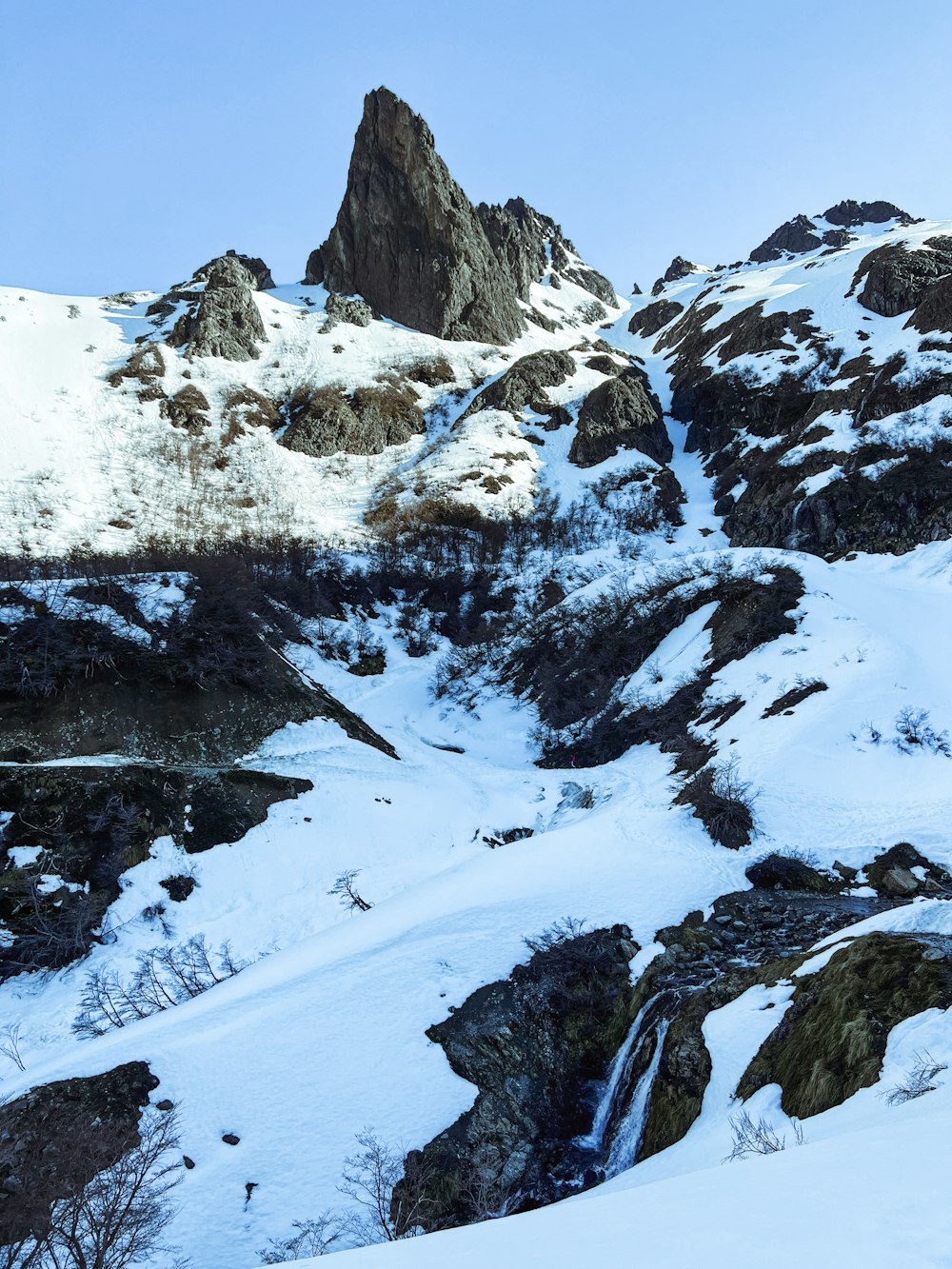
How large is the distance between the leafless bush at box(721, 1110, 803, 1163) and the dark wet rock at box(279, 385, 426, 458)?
3156 inches

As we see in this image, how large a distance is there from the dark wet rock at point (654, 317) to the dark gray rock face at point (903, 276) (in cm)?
5225

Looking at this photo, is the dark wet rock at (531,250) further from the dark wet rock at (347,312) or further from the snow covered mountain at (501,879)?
the snow covered mountain at (501,879)

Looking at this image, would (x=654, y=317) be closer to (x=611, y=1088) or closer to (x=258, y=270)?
(x=258, y=270)

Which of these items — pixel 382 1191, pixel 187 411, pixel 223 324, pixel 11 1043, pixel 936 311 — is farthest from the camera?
pixel 223 324

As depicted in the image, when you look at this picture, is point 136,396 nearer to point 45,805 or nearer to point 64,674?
point 64,674

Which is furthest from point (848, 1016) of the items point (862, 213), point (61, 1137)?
point (862, 213)

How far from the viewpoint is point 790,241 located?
503 ft

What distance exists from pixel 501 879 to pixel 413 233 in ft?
374

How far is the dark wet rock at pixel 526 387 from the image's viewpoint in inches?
3342

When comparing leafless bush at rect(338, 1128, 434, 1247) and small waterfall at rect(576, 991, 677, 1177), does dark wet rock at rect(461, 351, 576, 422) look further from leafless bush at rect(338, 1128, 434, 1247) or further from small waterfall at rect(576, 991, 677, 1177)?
leafless bush at rect(338, 1128, 434, 1247)

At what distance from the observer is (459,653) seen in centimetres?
4578

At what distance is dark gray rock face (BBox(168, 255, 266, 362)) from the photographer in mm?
88062

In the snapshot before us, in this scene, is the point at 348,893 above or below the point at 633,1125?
above

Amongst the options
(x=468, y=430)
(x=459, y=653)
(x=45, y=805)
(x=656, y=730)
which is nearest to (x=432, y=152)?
(x=468, y=430)
